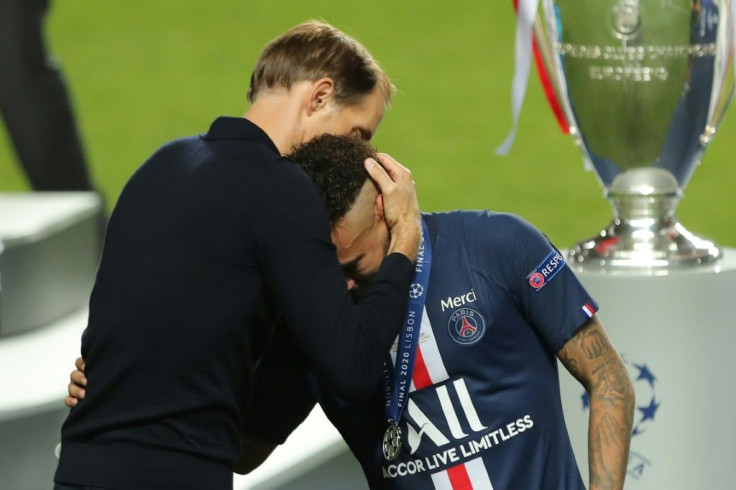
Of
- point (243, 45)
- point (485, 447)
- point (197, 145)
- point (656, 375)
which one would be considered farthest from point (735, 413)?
point (243, 45)

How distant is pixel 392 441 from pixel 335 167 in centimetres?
40

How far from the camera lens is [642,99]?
2.93m

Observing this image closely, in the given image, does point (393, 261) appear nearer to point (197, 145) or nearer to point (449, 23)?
point (197, 145)

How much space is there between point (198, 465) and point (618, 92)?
1.45 meters

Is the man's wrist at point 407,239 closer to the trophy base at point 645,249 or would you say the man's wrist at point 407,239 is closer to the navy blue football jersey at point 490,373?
the navy blue football jersey at point 490,373

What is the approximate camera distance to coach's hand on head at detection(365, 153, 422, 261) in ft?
6.38

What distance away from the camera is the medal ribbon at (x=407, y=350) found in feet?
6.58

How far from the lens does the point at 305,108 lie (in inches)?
81.4

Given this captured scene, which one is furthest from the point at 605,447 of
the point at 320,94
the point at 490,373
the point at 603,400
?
the point at 320,94

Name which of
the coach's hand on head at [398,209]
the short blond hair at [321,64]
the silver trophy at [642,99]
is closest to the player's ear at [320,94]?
the short blond hair at [321,64]

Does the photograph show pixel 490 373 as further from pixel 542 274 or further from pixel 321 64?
pixel 321 64

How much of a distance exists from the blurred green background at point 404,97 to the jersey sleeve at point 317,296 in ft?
15.9

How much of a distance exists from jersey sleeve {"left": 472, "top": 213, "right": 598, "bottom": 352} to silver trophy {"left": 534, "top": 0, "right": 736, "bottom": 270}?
3.17 ft

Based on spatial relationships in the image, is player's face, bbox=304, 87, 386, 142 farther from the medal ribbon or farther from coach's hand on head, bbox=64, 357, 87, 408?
coach's hand on head, bbox=64, 357, 87, 408
